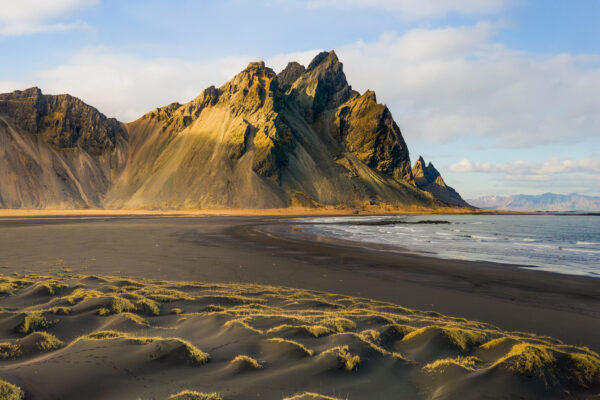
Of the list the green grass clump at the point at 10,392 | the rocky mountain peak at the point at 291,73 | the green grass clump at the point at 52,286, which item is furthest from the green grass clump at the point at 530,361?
the rocky mountain peak at the point at 291,73

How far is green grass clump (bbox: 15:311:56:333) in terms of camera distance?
5.40m

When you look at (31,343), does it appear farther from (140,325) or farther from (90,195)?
(90,195)

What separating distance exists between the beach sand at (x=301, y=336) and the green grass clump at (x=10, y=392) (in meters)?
0.10

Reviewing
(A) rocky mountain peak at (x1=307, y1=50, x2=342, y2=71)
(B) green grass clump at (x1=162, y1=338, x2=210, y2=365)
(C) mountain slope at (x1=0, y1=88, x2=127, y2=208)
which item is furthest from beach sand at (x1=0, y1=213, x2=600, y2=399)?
(A) rocky mountain peak at (x1=307, y1=50, x2=342, y2=71)

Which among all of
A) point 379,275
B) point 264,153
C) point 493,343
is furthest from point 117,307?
point 264,153

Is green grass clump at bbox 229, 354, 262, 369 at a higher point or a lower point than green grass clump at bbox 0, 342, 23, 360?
higher

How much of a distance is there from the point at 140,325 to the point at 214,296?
278cm

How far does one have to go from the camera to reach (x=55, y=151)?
109062 mm

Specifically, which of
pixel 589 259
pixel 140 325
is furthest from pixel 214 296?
pixel 589 259

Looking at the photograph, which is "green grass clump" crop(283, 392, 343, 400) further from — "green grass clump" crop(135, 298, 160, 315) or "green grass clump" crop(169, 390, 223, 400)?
"green grass clump" crop(135, 298, 160, 315)

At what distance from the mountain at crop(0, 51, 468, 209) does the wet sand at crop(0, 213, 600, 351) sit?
267 ft

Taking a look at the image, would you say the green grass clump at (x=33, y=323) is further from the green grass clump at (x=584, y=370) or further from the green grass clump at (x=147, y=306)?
the green grass clump at (x=584, y=370)

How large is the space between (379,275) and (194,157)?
351ft

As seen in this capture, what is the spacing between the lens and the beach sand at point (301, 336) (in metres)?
3.57
